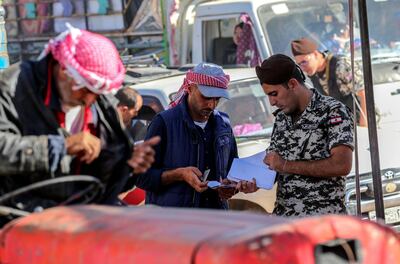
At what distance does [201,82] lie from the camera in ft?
18.1

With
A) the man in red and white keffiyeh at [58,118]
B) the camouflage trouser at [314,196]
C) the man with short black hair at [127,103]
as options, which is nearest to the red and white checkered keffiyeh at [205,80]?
the camouflage trouser at [314,196]

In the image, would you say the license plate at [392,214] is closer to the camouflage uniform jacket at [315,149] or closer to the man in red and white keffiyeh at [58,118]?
the camouflage uniform jacket at [315,149]

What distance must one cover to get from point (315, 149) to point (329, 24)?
6.40 m

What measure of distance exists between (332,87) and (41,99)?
6.43m

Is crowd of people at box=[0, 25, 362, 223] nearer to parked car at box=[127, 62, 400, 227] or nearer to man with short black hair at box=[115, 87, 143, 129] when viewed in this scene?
man with short black hair at box=[115, 87, 143, 129]

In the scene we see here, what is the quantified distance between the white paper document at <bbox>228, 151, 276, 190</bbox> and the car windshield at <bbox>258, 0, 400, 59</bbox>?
18.0 ft

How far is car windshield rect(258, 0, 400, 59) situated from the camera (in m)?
11.0

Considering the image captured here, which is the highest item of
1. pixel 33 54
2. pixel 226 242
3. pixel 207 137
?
pixel 226 242

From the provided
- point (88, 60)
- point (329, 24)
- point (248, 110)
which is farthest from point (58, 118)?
point (329, 24)

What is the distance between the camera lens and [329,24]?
445 inches

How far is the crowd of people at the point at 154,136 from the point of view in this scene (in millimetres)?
3742

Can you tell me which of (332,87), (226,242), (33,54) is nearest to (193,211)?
(226,242)

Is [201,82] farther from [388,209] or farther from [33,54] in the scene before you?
[33,54]

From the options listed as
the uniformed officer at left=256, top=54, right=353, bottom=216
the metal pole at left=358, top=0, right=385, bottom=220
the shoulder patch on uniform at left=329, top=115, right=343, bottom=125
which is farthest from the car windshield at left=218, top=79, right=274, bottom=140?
the shoulder patch on uniform at left=329, top=115, right=343, bottom=125
